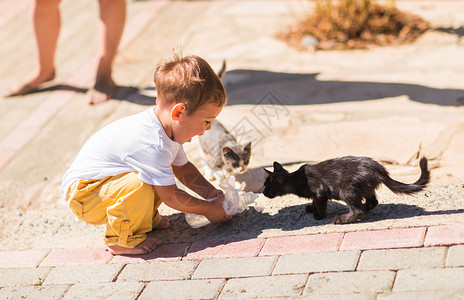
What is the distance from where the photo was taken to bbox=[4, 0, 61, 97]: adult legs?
627cm

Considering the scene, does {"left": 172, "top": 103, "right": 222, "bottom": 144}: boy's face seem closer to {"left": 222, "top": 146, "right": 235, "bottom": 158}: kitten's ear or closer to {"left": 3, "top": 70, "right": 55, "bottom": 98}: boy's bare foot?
{"left": 222, "top": 146, "right": 235, "bottom": 158}: kitten's ear

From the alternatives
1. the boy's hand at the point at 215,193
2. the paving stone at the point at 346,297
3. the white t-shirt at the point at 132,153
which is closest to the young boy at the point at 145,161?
the white t-shirt at the point at 132,153

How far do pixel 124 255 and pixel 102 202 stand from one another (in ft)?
1.17

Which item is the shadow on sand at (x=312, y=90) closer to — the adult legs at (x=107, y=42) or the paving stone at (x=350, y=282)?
the adult legs at (x=107, y=42)

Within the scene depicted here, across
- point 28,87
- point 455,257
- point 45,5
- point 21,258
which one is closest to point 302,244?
point 455,257

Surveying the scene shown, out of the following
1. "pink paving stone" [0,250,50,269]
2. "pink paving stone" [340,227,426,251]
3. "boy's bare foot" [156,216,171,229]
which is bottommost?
"pink paving stone" [0,250,50,269]

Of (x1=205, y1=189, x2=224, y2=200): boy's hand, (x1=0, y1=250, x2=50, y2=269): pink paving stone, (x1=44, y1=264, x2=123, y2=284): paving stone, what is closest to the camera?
(x1=44, y1=264, x2=123, y2=284): paving stone

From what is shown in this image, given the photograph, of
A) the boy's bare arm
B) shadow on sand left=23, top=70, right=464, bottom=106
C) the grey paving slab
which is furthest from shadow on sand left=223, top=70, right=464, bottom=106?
the grey paving slab

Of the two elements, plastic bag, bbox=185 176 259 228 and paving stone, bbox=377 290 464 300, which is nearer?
paving stone, bbox=377 290 464 300

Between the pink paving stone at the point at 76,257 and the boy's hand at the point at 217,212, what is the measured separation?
659mm

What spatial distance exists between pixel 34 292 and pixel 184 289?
0.89 metres

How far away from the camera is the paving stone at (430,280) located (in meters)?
2.68

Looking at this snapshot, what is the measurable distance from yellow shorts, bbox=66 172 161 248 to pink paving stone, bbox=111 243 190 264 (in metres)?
0.08

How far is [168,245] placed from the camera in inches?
143
